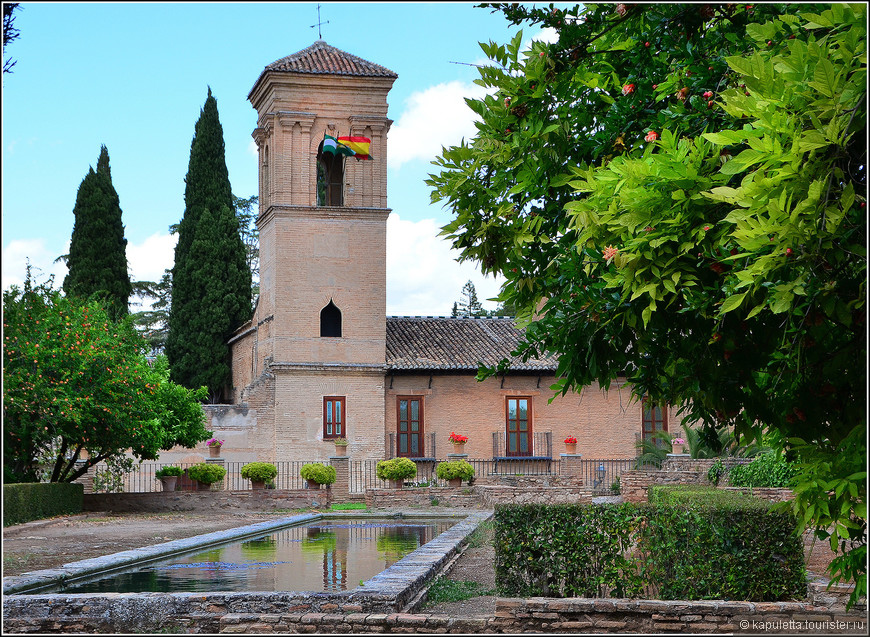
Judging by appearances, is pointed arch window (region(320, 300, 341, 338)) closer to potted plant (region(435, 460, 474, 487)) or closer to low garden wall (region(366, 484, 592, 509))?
potted plant (region(435, 460, 474, 487))

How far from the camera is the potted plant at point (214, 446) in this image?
2619 centimetres

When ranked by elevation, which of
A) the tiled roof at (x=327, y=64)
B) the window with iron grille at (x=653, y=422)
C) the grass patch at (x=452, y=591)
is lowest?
the grass patch at (x=452, y=591)

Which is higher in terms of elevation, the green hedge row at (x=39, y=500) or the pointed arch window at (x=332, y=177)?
the pointed arch window at (x=332, y=177)

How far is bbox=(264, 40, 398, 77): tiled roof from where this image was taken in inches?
1105

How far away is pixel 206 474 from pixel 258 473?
130 cm

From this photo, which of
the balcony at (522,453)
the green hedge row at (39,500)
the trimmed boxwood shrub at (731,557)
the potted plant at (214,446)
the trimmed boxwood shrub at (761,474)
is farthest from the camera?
the balcony at (522,453)

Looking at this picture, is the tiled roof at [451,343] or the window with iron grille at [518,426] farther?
the window with iron grille at [518,426]

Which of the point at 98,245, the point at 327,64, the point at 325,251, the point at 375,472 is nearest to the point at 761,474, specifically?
the point at 375,472

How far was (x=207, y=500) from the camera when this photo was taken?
76.4 ft

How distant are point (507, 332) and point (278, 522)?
14543 millimetres

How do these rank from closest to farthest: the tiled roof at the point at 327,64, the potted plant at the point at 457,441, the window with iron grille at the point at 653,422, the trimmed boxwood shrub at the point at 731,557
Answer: the trimmed boxwood shrub at the point at 731,557 → the potted plant at the point at 457,441 → the tiled roof at the point at 327,64 → the window with iron grille at the point at 653,422

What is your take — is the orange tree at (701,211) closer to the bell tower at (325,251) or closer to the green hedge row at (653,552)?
the green hedge row at (653,552)

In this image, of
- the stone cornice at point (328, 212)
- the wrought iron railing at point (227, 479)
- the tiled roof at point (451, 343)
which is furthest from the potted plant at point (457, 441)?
the stone cornice at point (328, 212)

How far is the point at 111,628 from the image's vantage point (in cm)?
768
